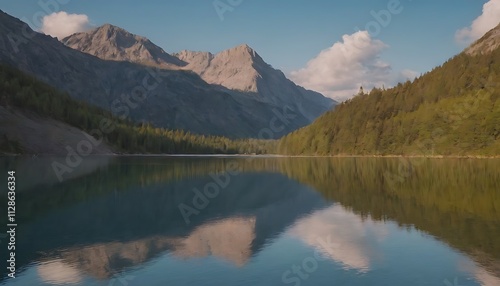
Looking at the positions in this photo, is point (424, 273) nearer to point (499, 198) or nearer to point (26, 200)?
point (499, 198)

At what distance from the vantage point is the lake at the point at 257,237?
22.9m

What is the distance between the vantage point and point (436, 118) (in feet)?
634

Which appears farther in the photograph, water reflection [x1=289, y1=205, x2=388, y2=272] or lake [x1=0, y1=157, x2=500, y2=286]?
water reflection [x1=289, y1=205, x2=388, y2=272]

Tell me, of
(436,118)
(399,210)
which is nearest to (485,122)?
(436,118)

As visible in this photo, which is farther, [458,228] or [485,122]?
[485,122]

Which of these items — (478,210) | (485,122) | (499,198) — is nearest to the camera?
(478,210)

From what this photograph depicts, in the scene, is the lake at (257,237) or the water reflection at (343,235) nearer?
the lake at (257,237)

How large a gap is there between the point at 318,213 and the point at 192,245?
60.3 ft

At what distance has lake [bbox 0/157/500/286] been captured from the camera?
75.0 feet

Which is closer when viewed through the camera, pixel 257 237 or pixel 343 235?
pixel 343 235

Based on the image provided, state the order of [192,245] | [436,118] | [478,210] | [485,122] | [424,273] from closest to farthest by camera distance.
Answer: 1. [424,273]
2. [192,245]
3. [478,210]
4. [485,122]
5. [436,118]

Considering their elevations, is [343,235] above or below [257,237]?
above

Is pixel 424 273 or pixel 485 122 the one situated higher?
pixel 485 122

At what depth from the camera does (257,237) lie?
33844 millimetres
